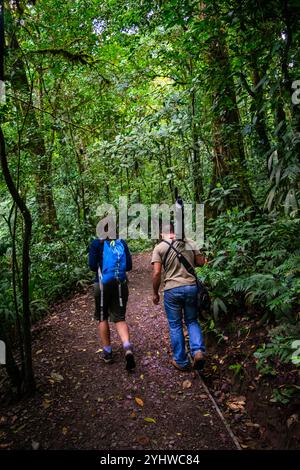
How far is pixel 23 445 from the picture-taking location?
11.0 ft

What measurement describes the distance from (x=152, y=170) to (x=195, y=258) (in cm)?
896

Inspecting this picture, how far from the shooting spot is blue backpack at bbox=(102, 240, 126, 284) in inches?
187

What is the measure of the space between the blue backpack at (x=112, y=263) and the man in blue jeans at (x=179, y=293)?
48 centimetres

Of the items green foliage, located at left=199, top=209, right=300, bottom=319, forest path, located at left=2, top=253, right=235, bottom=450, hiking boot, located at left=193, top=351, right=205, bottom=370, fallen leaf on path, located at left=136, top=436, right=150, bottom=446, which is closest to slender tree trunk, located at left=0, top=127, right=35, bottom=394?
forest path, located at left=2, top=253, right=235, bottom=450

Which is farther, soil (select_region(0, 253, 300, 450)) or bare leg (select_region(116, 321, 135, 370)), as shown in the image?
bare leg (select_region(116, 321, 135, 370))

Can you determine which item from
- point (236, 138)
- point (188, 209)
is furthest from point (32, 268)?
point (236, 138)

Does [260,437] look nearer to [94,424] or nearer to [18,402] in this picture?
[94,424]

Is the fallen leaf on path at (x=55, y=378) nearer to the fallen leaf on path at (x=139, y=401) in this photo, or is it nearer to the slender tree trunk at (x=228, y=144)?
the fallen leaf on path at (x=139, y=401)

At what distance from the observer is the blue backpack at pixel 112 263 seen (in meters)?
4.76

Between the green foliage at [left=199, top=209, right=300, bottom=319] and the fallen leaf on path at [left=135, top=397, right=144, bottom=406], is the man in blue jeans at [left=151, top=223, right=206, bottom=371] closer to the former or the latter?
the green foliage at [left=199, top=209, right=300, bottom=319]

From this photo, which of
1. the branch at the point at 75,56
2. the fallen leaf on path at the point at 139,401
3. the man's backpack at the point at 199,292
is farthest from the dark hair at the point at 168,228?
the branch at the point at 75,56

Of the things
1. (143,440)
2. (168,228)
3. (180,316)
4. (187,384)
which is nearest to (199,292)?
(180,316)

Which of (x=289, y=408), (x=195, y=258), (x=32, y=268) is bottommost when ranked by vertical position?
(x=289, y=408)

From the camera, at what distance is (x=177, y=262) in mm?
4688
